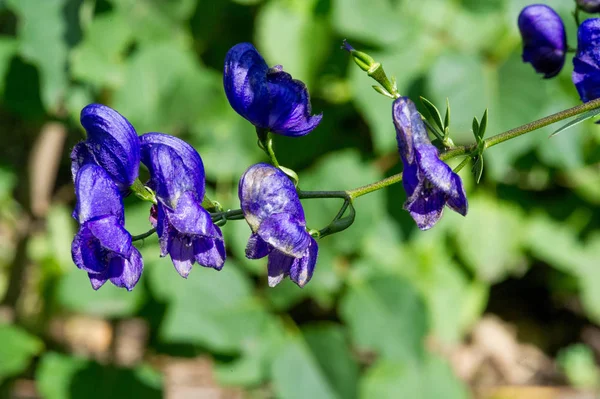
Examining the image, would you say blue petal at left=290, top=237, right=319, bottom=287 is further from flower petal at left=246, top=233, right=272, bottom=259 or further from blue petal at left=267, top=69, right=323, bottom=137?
blue petal at left=267, top=69, right=323, bottom=137

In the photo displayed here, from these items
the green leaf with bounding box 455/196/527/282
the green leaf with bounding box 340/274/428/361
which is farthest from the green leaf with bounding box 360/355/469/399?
the green leaf with bounding box 455/196/527/282

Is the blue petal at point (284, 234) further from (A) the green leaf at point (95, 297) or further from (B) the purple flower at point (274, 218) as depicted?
(A) the green leaf at point (95, 297)

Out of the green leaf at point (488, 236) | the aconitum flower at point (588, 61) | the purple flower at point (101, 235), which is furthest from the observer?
the green leaf at point (488, 236)

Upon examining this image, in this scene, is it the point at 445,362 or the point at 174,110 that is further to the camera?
the point at 445,362

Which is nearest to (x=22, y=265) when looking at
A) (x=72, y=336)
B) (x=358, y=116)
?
(x=72, y=336)

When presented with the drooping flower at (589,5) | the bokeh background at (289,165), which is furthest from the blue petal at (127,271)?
the bokeh background at (289,165)

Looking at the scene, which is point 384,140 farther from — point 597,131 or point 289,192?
point 289,192
